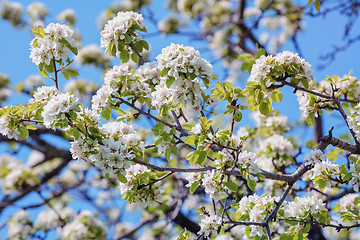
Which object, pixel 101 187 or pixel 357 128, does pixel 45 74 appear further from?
pixel 101 187

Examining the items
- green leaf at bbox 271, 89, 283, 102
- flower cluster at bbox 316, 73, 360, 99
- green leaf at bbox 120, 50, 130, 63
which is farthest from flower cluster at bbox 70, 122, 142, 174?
flower cluster at bbox 316, 73, 360, 99

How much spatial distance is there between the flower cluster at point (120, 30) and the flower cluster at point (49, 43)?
0.24 m

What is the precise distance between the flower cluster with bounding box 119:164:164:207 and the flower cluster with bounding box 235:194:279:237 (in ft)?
2.01

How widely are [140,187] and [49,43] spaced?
1.16 m

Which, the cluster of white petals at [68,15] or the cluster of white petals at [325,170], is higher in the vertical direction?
the cluster of white petals at [68,15]

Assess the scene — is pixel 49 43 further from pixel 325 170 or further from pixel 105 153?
pixel 325 170

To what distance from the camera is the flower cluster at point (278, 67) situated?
2.49 metres

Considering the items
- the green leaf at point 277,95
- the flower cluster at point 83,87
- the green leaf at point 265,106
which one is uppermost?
the flower cluster at point 83,87

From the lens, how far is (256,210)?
2680 mm

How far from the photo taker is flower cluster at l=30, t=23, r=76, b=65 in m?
2.61

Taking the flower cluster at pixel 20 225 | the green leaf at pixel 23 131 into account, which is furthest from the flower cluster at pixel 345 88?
the flower cluster at pixel 20 225

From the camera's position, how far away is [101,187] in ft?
23.8

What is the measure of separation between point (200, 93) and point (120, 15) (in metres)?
0.83

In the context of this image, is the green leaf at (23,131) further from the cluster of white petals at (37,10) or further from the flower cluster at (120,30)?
the cluster of white petals at (37,10)
